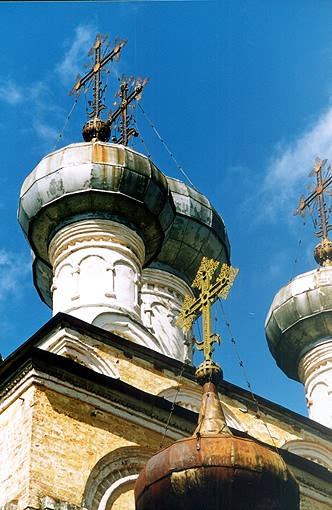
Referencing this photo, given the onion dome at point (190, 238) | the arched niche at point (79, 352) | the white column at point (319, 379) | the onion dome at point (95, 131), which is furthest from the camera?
the onion dome at point (190, 238)

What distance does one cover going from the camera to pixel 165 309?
16000mm

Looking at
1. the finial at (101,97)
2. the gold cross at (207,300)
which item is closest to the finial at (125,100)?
the finial at (101,97)

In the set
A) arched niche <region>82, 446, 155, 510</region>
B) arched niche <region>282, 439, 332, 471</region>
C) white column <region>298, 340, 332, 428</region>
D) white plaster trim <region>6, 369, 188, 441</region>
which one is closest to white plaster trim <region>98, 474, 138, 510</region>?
arched niche <region>82, 446, 155, 510</region>

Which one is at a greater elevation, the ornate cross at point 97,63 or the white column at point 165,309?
the ornate cross at point 97,63

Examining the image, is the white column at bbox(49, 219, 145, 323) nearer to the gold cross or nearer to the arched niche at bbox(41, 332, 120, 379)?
the arched niche at bbox(41, 332, 120, 379)

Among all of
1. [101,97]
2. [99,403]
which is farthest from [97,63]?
[99,403]

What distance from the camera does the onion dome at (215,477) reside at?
338 inches

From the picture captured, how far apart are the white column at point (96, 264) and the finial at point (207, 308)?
3630 millimetres

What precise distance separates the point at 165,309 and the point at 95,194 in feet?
8.51

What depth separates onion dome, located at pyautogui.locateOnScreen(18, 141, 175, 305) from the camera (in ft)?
45.6

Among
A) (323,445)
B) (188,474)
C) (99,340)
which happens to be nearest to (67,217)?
(99,340)

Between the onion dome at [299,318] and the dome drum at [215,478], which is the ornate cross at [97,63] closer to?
the onion dome at [299,318]

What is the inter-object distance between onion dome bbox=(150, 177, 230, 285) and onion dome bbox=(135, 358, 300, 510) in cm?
757

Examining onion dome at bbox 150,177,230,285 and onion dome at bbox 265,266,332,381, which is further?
onion dome at bbox 150,177,230,285
